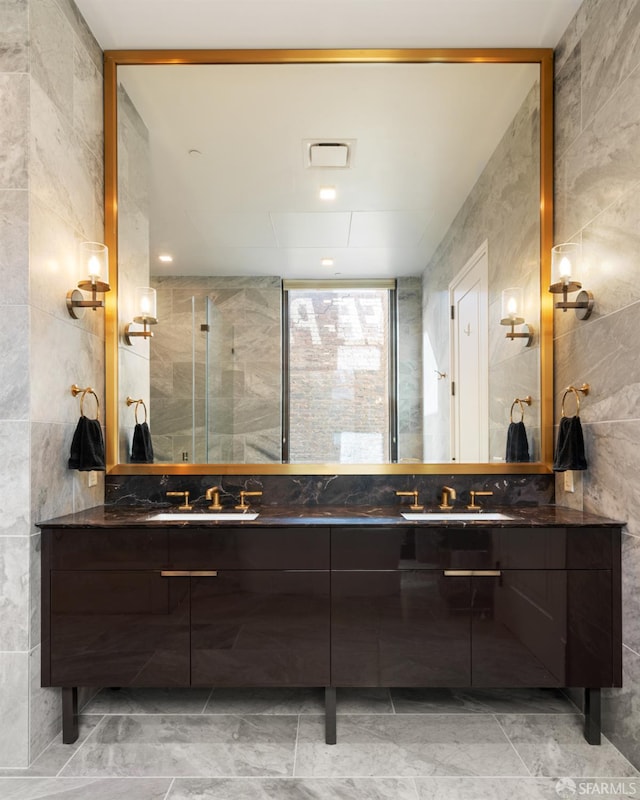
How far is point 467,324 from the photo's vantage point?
7.73 feet

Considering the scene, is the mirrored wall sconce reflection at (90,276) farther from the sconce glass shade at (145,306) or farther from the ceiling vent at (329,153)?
the ceiling vent at (329,153)

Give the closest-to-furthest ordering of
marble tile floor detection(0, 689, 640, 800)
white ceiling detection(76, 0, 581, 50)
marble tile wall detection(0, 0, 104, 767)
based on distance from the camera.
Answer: marble tile floor detection(0, 689, 640, 800)
marble tile wall detection(0, 0, 104, 767)
white ceiling detection(76, 0, 581, 50)

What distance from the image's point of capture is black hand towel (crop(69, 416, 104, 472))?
1.98 metres

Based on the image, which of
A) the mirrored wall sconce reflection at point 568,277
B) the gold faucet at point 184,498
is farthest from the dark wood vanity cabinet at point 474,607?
the mirrored wall sconce reflection at point 568,277

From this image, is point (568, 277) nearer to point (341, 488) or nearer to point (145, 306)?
point (341, 488)

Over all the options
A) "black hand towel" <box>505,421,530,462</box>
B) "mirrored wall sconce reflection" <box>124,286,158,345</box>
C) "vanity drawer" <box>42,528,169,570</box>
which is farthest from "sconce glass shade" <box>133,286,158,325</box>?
"black hand towel" <box>505,421,530,462</box>

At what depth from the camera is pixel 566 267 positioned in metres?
2.11

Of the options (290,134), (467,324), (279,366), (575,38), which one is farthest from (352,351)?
(575,38)

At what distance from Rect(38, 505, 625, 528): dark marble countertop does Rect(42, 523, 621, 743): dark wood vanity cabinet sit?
0.07ft

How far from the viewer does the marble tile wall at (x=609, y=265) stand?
5.79 feet

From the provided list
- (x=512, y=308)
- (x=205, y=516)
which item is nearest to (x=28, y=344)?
(x=205, y=516)

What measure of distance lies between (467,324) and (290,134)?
116 centimetres

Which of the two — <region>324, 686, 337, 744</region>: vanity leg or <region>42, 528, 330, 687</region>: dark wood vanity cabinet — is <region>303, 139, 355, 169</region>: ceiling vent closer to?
<region>42, 528, 330, 687</region>: dark wood vanity cabinet

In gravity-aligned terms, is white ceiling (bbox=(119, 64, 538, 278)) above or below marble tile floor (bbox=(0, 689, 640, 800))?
above
